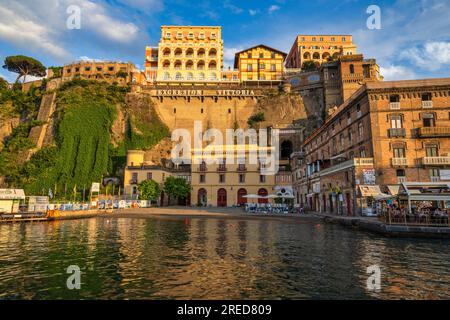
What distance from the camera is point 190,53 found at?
91.1 meters

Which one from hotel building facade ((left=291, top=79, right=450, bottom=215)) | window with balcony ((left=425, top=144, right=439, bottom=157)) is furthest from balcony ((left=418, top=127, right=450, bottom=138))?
window with balcony ((left=425, top=144, right=439, bottom=157))

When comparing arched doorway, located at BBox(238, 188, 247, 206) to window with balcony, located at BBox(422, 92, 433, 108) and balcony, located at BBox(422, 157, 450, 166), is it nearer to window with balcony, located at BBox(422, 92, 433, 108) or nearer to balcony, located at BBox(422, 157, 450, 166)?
balcony, located at BBox(422, 157, 450, 166)

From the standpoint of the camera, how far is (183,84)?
8469 centimetres

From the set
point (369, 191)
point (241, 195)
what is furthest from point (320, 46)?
point (369, 191)

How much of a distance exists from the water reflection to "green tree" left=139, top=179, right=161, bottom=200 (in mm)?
33954

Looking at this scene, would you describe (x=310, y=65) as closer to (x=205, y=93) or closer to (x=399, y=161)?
(x=205, y=93)

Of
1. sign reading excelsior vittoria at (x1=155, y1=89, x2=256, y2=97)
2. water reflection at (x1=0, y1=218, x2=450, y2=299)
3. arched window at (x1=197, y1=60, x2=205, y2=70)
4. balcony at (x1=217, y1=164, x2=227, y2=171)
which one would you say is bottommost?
water reflection at (x1=0, y1=218, x2=450, y2=299)

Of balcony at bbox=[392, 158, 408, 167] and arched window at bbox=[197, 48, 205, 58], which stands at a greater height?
arched window at bbox=[197, 48, 205, 58]

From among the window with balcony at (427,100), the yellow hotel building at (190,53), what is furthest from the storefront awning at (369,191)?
the yellow hotel building at (190,53)

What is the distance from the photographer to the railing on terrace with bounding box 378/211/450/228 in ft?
67.9

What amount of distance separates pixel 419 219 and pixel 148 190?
144 feet

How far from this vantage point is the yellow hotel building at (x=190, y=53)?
88312 mm
